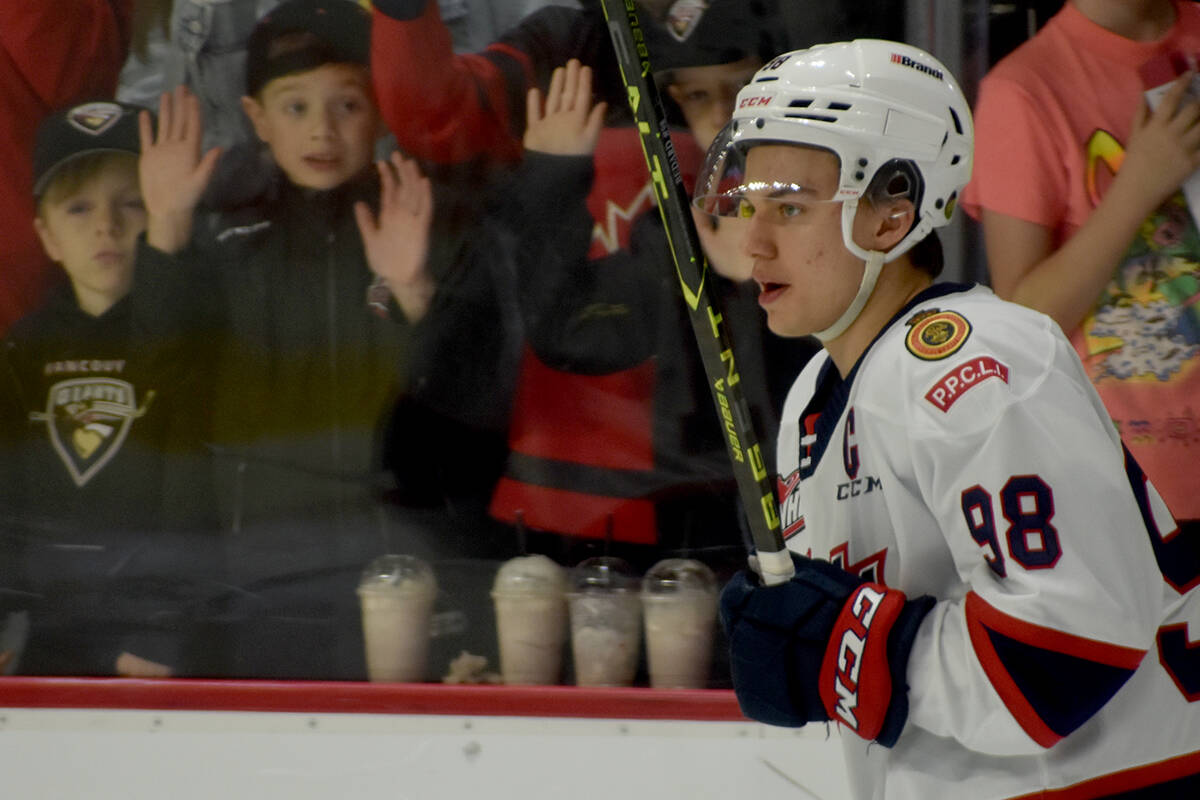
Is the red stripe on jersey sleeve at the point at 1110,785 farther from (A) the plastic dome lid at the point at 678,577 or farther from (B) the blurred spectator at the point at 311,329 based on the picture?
(B) the blurred spectator at the point at 311,329

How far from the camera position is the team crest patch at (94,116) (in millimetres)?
2650

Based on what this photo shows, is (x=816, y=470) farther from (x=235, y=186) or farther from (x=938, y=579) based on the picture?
(x=235, y=186)

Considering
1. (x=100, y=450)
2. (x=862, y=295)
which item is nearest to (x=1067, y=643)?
(x=862, y=295)

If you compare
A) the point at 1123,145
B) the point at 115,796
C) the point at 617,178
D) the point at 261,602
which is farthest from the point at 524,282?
the point at 115,796

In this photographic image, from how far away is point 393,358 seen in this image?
2.64 meters

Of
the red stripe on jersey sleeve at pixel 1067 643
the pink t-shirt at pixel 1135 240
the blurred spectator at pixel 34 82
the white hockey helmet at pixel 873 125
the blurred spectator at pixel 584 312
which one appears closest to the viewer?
the red stripe on jersey sleeve at pixel 1067 643

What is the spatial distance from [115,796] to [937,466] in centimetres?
203

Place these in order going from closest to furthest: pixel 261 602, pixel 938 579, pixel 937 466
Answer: pixel 937 466, pixel 938 579, pixel 261 602

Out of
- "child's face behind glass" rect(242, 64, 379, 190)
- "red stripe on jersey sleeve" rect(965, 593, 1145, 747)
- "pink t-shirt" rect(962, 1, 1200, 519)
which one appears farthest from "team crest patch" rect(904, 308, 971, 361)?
"child's face behind glass" rect(242, 64, 379, 190)

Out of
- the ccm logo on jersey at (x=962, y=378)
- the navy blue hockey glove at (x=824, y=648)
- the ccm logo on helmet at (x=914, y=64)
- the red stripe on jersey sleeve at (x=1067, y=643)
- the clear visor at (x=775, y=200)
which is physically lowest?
the navy blue hockey glove at (x=824, y=648)

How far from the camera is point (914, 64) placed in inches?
56.5

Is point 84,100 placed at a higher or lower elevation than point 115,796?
higher

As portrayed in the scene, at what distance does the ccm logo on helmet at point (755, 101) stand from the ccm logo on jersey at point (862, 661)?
548 millimetres

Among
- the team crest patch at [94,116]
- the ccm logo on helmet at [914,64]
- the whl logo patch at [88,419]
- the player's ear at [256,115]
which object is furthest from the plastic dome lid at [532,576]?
the ccm logo on helmet at [914,64]
